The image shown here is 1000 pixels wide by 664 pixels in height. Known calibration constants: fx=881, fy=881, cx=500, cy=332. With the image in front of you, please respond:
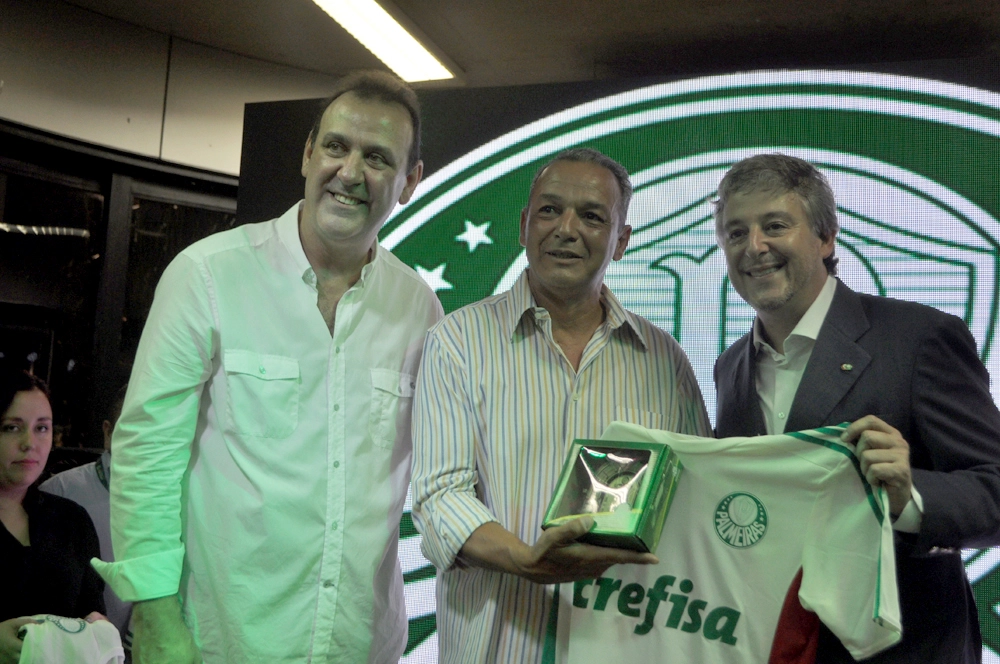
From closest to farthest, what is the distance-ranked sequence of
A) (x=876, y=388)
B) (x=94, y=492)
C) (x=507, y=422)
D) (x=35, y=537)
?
1. (x=876, y=388)
2. (x=507, y=422)
3. (x=35, y=537)
4. (x=94, y=492)

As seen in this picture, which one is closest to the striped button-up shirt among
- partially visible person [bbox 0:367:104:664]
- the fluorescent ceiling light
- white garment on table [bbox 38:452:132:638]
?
partially visible person [bbox 0:367:104:664]

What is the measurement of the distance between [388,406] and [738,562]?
2.71 ft

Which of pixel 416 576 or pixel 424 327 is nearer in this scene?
pixel 424 327

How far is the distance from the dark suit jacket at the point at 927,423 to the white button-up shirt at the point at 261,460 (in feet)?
3.08

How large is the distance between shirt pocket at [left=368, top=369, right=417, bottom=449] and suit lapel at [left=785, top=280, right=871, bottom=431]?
0.85 meters

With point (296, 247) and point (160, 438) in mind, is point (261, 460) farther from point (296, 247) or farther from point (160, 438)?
point (296, 247)

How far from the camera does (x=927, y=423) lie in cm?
167

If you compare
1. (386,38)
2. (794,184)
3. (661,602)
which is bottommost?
(661,602)

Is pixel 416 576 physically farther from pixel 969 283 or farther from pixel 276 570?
pixel 969 283

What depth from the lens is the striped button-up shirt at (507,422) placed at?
1.78 meters

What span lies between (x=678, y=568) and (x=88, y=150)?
3.86m

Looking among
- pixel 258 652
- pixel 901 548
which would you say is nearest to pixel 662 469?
pixel 901 548

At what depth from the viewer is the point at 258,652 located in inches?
73.1

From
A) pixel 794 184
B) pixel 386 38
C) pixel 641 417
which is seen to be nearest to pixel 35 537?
pixel 641 417
